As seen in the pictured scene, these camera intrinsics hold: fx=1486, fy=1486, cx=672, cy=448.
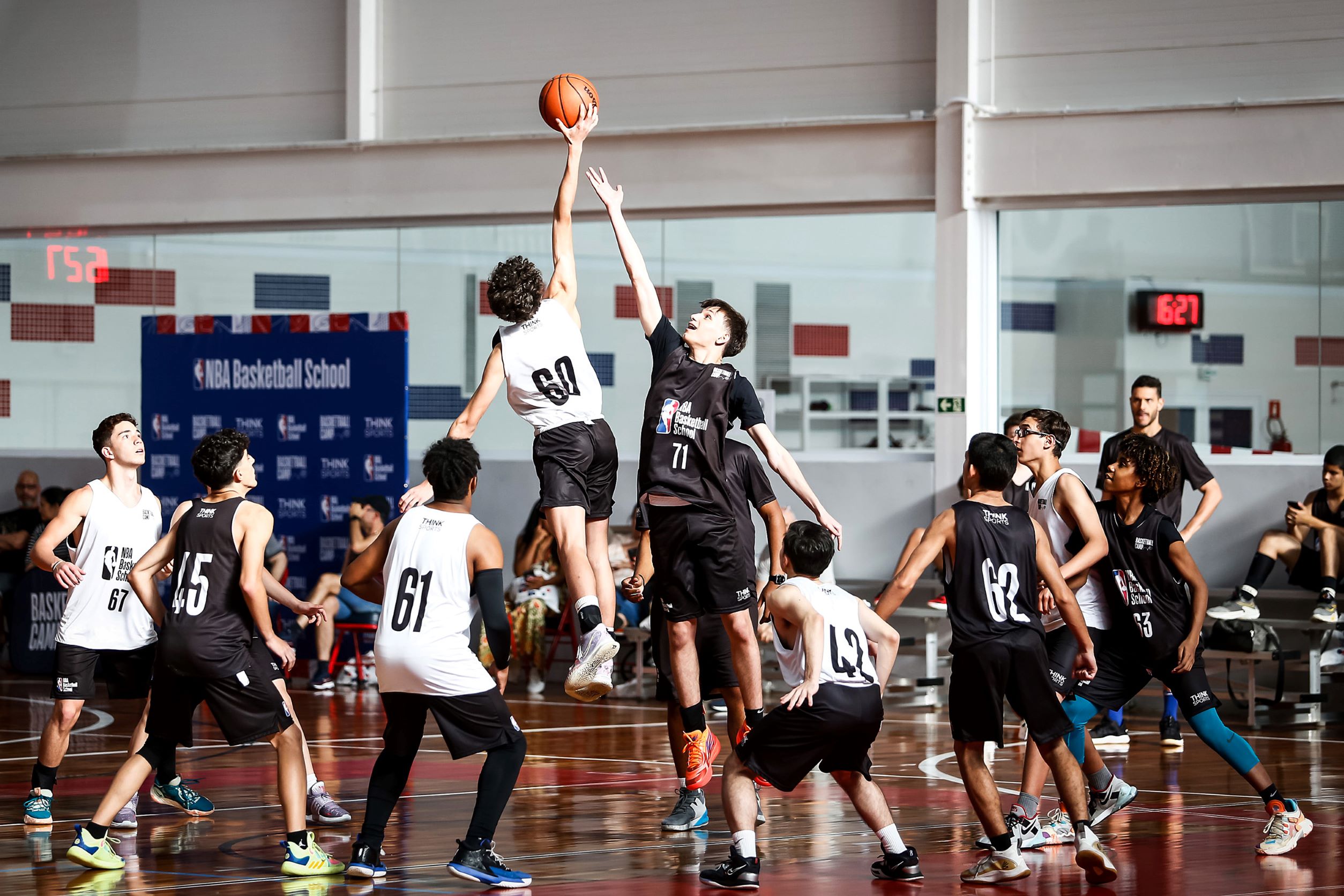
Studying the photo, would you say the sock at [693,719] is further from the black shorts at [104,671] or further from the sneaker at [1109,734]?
the sneaker at [1109,734]

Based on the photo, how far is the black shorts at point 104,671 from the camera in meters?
6.09

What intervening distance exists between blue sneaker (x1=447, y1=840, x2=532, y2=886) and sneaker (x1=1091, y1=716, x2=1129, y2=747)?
14.2 ft

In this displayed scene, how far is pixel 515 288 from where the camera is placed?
570 centimetres

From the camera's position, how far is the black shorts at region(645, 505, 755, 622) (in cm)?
583

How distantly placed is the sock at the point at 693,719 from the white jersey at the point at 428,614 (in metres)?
1.34

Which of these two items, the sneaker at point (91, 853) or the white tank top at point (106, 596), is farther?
the white tank top at point (106, 596)

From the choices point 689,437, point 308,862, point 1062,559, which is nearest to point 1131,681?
point 1062,559

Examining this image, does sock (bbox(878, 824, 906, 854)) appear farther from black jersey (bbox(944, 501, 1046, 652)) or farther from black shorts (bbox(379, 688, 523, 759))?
black shorts (bbox(379, 688, 523, 759))

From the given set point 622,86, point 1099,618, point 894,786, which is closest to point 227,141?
point 622,86

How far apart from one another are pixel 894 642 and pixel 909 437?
23.3 feet

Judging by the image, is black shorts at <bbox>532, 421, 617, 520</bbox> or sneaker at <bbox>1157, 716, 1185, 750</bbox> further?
sneaker at <bbox>1157, 716, 1185, 750</bbox>

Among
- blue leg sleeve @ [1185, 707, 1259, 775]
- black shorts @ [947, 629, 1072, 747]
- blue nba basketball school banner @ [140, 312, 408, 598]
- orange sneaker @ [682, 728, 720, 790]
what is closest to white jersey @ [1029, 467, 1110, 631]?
blue leg sleeve @ [1185, 707, 1259, 775]

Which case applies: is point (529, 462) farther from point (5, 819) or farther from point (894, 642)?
point (894, 642)

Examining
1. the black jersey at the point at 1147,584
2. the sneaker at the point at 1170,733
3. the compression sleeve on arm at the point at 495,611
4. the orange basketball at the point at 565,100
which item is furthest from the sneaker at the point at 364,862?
the sneaker at the point at 1170,733
